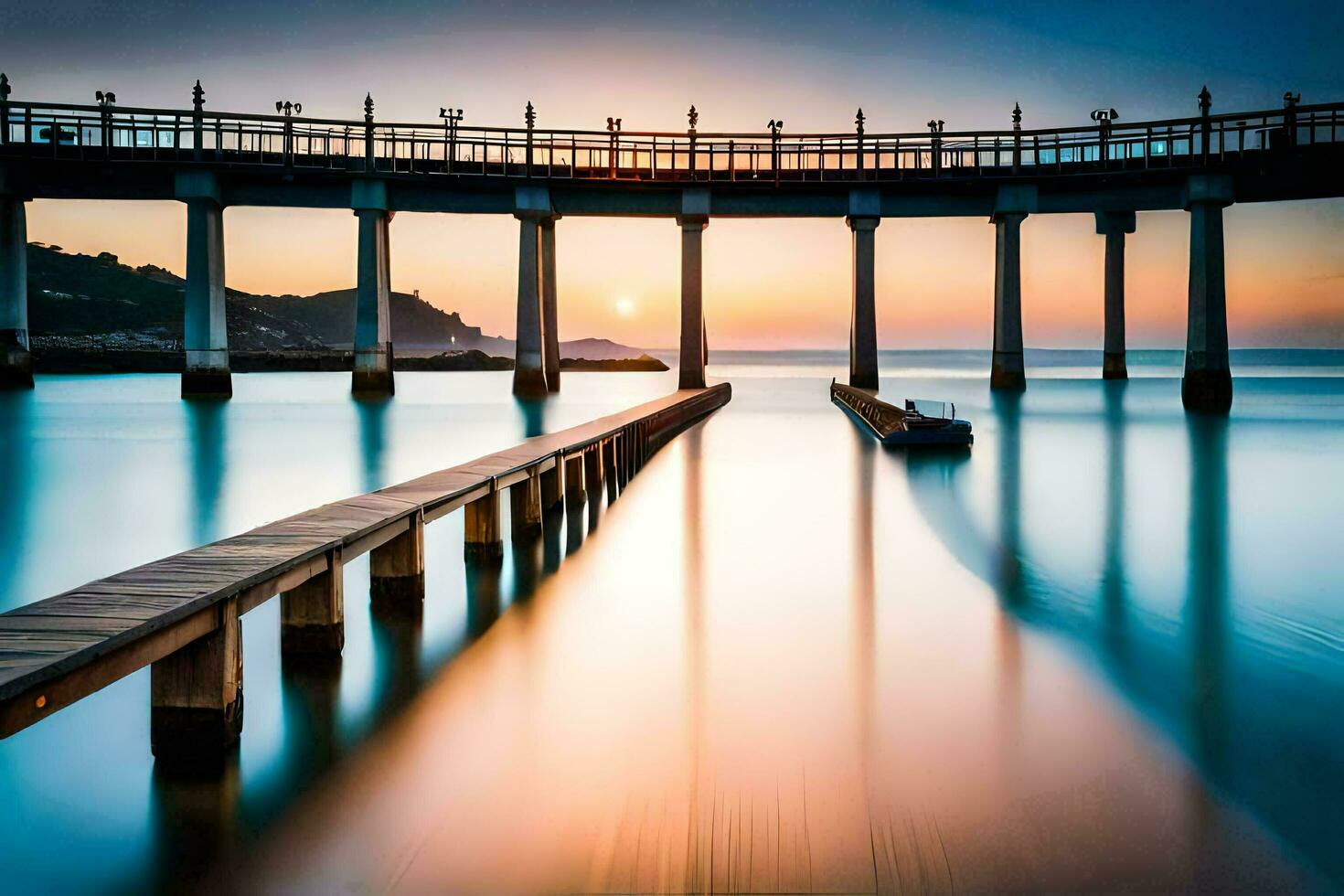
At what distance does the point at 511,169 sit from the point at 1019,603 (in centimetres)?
4469

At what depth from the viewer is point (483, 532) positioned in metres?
12.9

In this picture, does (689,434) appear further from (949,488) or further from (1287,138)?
(1287,138)

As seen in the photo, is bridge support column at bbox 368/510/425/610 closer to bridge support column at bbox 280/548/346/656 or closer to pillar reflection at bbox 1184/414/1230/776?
bridge support column at bbox 280/548/346/656

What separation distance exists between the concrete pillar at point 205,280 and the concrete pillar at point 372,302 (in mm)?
6177

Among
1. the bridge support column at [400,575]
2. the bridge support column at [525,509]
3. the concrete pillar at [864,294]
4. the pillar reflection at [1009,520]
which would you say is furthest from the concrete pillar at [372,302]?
the bridge support column at [400,575]

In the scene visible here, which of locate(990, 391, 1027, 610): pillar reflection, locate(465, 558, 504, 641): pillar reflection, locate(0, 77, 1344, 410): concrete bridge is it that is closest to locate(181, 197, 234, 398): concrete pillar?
locate(0, 77, 1344, 410): concrete bridge

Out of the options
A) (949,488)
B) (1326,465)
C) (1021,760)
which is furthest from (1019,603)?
(1326,465)

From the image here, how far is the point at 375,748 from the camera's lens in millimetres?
6602

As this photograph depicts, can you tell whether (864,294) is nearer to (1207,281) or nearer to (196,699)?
(1207,281)

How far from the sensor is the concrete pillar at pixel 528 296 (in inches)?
2050

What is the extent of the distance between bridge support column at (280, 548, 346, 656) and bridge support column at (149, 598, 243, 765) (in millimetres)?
1951

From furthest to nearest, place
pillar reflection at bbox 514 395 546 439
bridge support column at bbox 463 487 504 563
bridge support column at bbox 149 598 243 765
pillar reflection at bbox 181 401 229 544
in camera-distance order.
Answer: pillar reflection at bbox 514 395 546 439 < pillar reflection at bbox 181 401 229 544 < bridge support column at bbox 463 487 504 563 < bridge support column at bbox 149 598 243 765

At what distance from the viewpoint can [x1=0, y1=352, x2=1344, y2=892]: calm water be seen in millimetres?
5000

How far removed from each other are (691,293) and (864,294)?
29.1 ft
